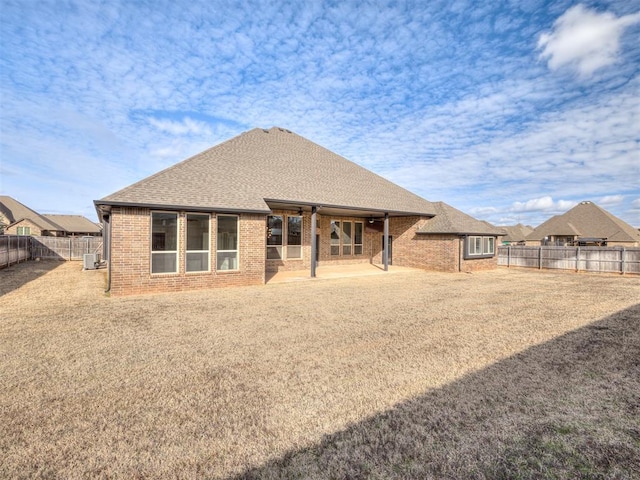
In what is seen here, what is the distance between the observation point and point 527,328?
6559mm

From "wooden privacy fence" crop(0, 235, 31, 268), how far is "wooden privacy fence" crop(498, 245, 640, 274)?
28632 mm

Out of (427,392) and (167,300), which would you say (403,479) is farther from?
(167,300)

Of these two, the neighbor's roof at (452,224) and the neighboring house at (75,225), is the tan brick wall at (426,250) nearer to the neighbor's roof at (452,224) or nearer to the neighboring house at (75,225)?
the neighbor's roof at (452,224)

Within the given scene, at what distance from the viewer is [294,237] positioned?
645 inches

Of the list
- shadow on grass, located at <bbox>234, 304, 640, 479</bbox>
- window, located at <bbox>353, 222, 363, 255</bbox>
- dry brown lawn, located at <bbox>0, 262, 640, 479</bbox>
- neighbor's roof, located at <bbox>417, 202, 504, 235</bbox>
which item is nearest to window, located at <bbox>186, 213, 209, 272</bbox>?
dry brown lawn, located at <bbox>0, 262, 640, 479</bbox>

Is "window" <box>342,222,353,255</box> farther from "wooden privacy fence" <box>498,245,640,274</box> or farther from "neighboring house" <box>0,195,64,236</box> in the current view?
"neighboring house" <box>0,195,64,236</box>

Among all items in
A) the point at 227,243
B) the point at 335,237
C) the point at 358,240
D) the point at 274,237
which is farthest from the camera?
the point at 358,240

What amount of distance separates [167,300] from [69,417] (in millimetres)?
6128

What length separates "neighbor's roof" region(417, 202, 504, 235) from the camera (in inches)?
660

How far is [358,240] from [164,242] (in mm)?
11994

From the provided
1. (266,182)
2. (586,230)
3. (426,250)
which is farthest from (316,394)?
(586,230)

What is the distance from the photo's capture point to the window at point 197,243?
10.7 m

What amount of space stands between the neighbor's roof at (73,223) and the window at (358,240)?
4527cm

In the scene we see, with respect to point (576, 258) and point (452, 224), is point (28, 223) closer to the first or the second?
point (452, 224)
